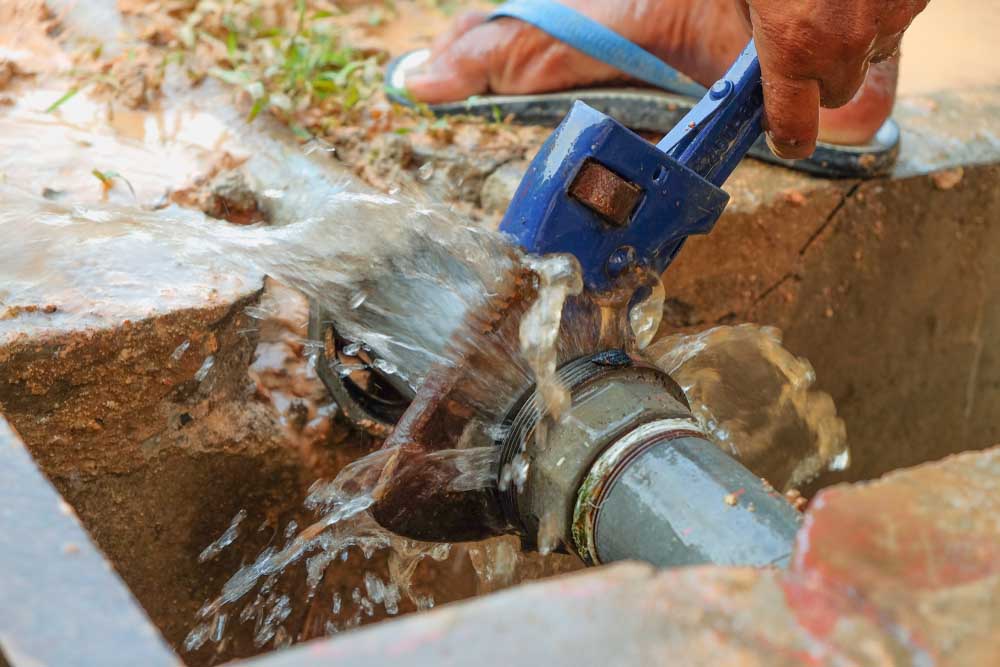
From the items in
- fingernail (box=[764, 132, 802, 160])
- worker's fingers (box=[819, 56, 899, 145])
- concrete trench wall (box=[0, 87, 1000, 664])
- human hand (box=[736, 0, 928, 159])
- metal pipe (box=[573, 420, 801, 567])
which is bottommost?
concrete trench wall (box=[0, 87, 1000, 664])

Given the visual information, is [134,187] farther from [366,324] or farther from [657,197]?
[657,197]

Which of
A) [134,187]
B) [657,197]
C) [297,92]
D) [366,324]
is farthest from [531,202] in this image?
[297,92]

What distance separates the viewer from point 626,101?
2285 millimetres

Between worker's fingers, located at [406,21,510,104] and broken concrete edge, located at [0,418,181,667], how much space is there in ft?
5.59

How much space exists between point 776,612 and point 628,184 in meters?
0.73

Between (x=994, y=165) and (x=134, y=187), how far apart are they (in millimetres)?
2025

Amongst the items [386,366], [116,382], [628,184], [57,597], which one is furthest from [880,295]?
[57,597]

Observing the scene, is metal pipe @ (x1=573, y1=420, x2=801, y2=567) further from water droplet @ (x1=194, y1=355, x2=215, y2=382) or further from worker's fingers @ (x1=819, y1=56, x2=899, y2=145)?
worker's fingers @ (x1=819, y1=56, x2=899, y2=145)

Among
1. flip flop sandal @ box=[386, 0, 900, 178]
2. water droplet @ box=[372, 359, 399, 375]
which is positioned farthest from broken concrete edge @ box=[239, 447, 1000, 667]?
flip flop sandal @ box=[386, 0, 900, 178]

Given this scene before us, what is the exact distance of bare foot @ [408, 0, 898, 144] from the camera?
7.47 ft

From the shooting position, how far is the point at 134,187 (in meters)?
1.96

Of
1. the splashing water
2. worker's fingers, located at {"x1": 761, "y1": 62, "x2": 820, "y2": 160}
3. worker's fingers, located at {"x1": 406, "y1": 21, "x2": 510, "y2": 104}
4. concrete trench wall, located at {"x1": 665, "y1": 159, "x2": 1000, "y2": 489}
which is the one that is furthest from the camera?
worker's fingers, located at {"x1": 406, "y1": 21, "x2": 510, "y2": 104}

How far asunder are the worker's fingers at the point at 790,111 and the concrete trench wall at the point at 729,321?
2.14ft

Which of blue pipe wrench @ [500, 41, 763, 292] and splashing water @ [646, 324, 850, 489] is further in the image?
splashing water @ [646, 324, 850, 489]
